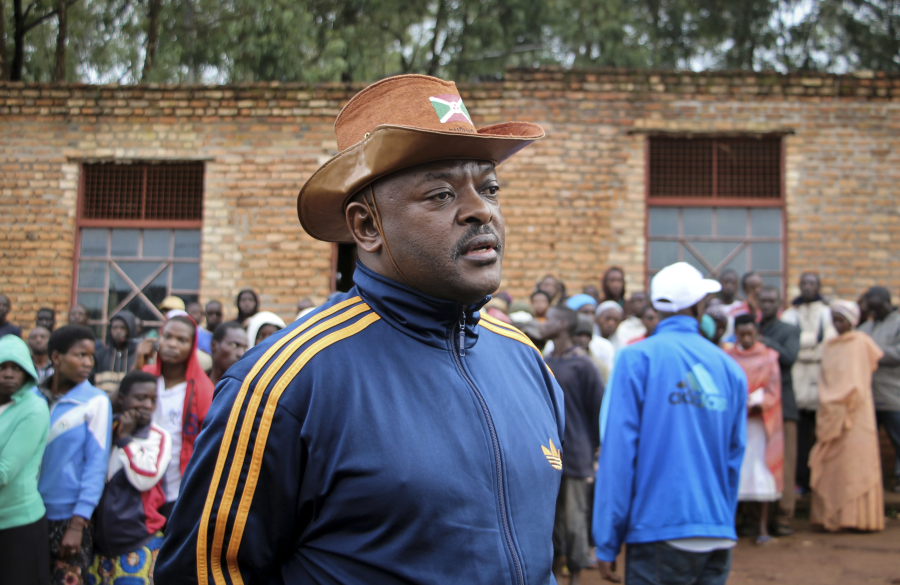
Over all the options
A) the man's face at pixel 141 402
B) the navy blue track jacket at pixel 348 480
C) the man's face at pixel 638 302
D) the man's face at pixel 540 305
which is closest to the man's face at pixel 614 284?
the man's face at pixel 638 302

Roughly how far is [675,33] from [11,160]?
12.8 meters

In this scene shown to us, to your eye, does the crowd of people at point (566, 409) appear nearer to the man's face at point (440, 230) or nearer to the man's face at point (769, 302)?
the man's face at point (769, 302)

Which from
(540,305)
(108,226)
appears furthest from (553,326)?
(108,226)

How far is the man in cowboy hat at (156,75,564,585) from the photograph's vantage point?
1547mm

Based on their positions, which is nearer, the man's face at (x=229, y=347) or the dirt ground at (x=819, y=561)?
the man's face at (x=229, y=347)

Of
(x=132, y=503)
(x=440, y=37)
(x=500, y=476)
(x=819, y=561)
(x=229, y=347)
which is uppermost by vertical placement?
(x=440, y=37)

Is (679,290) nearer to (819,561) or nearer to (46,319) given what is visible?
(819,561)

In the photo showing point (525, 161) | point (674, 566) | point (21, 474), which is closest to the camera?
point (674, 566)

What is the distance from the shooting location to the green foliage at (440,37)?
1323 cm

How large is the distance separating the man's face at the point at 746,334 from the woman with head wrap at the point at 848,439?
0.92 meters

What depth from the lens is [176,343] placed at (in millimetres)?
4848

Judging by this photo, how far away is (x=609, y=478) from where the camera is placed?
11.2 feet

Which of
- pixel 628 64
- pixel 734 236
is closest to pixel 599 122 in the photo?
pixel 734 236

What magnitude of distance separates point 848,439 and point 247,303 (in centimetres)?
609
